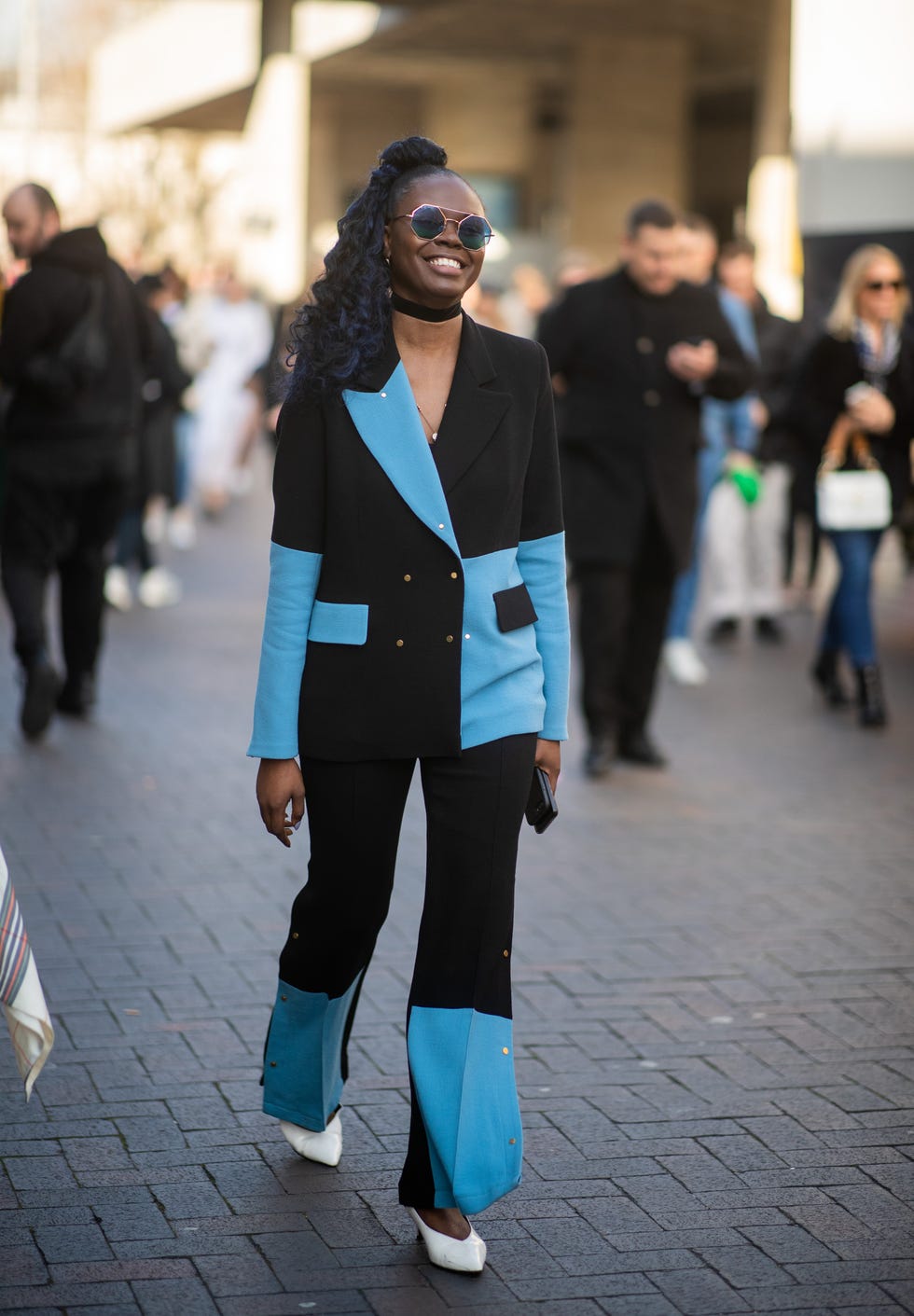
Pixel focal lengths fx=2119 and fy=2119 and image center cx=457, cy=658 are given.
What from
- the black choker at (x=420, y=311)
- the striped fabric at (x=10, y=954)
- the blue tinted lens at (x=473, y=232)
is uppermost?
the blue tinted lens at (x=473, y=232)

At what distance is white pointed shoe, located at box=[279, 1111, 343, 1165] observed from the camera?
436 centimetres

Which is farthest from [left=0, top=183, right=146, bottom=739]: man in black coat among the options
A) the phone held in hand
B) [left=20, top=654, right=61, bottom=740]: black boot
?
the phone held in hand

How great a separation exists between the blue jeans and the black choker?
624 centimetres

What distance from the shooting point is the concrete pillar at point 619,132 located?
32.4 metres

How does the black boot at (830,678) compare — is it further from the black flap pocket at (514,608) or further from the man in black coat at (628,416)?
the black flap pocket at (514,608)

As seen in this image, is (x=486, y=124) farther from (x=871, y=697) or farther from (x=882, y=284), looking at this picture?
(x=871, y=697)

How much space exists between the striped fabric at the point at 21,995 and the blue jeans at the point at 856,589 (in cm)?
649

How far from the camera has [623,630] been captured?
8797 mm

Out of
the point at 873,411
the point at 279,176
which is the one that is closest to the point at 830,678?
the point at 873,411

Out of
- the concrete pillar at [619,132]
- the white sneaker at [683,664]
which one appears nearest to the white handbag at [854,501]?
A: the white sneaker at [683,664]

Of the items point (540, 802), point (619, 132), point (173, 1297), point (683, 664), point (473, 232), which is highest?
point (619, 132)

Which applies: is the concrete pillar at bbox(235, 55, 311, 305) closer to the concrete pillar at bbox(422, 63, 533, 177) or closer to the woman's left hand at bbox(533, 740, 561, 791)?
the concrete pillar at bbox(422, 63, 533, 177)

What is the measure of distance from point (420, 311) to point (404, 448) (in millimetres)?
266

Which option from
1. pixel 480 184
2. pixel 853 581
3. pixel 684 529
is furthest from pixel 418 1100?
pixel 480 184
